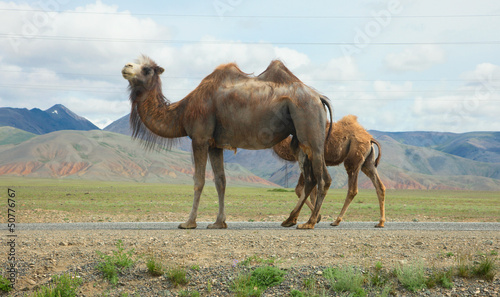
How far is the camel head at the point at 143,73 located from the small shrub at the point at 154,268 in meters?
5.11

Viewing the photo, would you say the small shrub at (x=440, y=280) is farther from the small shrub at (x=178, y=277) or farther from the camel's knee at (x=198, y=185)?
the camel's knee at (x=198, y=185)

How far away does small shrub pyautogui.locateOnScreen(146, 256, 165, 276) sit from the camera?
833 centimetres

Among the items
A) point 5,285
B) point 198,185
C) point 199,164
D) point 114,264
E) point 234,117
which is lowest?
point 5,285

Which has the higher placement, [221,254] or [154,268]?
[221,254]

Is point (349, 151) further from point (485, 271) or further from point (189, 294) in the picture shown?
point (189, 294)

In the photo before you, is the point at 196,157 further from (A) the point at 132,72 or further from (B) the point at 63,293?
(B) the point at 63,293

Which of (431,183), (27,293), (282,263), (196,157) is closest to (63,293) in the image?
(27,293)

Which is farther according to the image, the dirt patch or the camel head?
the camel head

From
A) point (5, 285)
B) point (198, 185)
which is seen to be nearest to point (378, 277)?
point (198, 185)

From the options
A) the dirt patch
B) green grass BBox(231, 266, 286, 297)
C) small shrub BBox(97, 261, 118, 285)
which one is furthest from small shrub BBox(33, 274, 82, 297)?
green grass BBox(231, 266, 286, 297)

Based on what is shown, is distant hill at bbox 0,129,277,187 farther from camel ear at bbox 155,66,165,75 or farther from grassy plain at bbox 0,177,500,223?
camel ear at bbox 155,66,165,75

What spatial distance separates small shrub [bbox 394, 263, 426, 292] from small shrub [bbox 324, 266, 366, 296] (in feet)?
2.11

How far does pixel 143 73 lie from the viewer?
12055mm

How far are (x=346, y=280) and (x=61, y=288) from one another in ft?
15.2
